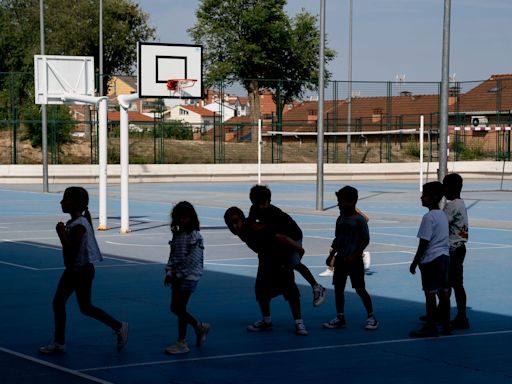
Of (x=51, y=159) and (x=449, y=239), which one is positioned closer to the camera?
(x=449, y=239)

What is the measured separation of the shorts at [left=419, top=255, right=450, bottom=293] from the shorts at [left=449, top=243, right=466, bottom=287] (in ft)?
1.62

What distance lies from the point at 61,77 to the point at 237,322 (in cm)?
1664

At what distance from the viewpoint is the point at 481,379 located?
904 cm

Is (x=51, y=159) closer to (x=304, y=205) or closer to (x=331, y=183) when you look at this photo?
(x=331, y=183)

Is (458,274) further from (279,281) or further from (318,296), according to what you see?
(279,281)

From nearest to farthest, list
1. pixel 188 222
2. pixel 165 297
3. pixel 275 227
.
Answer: pixel 188 222 < pixel 275 227 < pixel 165 297

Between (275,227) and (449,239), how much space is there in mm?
1890

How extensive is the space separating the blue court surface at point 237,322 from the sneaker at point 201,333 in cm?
12

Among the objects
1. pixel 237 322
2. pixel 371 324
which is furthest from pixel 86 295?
pixel 371 324

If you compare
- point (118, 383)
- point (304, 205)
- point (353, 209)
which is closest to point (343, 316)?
point (353, 209)

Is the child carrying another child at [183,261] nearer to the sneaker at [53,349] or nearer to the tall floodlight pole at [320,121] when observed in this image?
the sneaker at [53,349]

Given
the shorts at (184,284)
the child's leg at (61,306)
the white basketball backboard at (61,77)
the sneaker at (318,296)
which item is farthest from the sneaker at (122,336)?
the white basketball backboard at (61,77)

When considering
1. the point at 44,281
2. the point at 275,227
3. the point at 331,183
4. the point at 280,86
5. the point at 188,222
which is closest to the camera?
the point at 188,222

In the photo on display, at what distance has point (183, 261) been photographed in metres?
10.1
